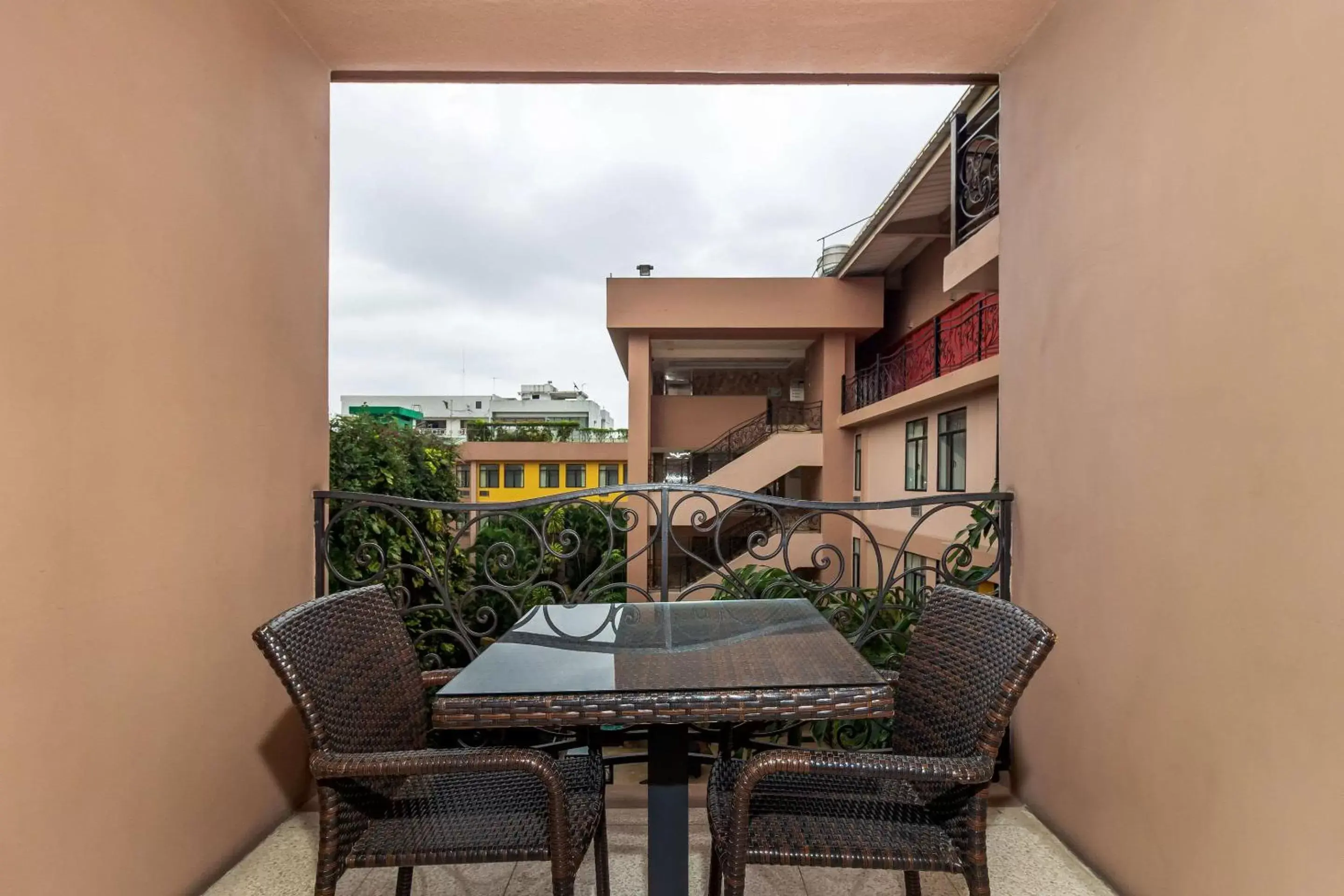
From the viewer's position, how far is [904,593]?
9.38ft

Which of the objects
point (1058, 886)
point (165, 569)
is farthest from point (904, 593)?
point (165, 569)

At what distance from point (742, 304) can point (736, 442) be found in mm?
3704

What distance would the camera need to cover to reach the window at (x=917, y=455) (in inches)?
362

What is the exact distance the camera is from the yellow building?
15.8 meters

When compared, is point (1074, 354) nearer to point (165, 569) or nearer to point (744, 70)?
point (744, 70)

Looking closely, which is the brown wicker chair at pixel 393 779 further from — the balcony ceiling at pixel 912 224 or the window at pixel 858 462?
the window at pixel 858 462

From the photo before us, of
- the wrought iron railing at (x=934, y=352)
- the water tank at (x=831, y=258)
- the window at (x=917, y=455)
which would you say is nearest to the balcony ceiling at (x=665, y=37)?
the wrought iron railing at (x=934, y=352)

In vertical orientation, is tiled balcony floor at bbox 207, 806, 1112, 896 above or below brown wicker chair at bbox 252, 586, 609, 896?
below

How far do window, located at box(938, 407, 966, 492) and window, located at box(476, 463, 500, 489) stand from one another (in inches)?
438

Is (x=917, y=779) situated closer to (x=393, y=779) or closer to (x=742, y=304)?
(x=393, y=779)

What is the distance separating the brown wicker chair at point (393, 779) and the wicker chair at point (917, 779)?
32 cm

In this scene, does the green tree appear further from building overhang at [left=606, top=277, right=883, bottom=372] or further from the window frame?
the window frame

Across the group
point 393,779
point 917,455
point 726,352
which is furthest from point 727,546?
point 393,779

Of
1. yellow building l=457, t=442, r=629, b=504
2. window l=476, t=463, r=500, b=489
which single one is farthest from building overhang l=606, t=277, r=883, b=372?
window l=476, t=463, r=500, b=489
